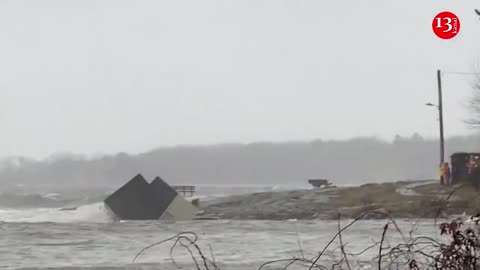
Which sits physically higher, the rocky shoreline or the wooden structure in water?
the wooden structure in water

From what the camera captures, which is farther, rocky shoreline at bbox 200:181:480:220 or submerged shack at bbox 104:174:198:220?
submerged shack at bbox 104:174:198:220

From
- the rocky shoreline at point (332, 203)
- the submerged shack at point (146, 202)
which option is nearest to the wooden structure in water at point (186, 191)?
the rocky shoreline at point (332, 203)

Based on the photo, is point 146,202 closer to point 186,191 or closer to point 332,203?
point 186,191

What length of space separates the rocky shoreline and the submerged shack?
5.20ft

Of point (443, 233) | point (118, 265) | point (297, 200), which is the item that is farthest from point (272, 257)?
point (297, 200)

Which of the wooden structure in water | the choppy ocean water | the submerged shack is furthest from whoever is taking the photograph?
the wooden structure in water

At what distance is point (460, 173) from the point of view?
4028 cm

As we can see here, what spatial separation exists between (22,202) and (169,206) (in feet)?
113

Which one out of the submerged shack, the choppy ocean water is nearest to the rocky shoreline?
the submerged shack

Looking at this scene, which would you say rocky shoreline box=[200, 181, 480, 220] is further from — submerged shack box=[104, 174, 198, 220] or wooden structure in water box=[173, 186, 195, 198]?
wooden structure in water box=[173, 186, 195, 198]

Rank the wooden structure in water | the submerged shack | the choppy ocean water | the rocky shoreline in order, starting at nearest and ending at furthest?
the choppy ocean water
the rocky shoreline
the submerged shack
the wooden structure in water

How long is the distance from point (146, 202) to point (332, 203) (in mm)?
9566

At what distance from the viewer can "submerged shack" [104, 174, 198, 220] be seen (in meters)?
38.2

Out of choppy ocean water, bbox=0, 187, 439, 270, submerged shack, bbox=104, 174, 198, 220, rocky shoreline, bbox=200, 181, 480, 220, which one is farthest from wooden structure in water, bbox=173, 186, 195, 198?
choppy ocean water, bbox=0, 187, 439, 270
